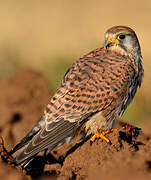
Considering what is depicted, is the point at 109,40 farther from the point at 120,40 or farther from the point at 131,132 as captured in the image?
the point at 131,132

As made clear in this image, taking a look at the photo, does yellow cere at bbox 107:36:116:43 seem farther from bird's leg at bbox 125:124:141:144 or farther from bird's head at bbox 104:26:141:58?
bird's leg at bbox 125:124:141:144

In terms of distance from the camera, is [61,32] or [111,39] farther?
[61,32]

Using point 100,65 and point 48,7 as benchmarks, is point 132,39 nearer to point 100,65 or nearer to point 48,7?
point 100,65

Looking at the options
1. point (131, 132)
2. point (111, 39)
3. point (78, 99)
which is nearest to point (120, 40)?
point (111, 39)

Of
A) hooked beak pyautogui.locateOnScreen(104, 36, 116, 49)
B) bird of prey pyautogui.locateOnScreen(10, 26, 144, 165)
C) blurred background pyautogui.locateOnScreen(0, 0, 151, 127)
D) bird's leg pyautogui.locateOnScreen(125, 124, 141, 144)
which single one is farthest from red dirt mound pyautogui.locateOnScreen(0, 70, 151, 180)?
blurred background pyautogui.locateOnScreen(0, 0, 151, 127)

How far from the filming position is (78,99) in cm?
480

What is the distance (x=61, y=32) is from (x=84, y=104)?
428 inches

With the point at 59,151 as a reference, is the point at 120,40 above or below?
above

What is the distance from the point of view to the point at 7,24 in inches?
647

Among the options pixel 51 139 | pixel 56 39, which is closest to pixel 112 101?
pixel 51 139

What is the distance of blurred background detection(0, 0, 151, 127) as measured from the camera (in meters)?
9.70

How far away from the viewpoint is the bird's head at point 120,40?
5293mm

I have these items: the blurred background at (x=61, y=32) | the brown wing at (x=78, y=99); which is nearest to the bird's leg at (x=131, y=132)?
the brown wing at (x=78, y=99)

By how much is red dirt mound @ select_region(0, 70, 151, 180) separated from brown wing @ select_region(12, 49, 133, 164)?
0.26 meters
